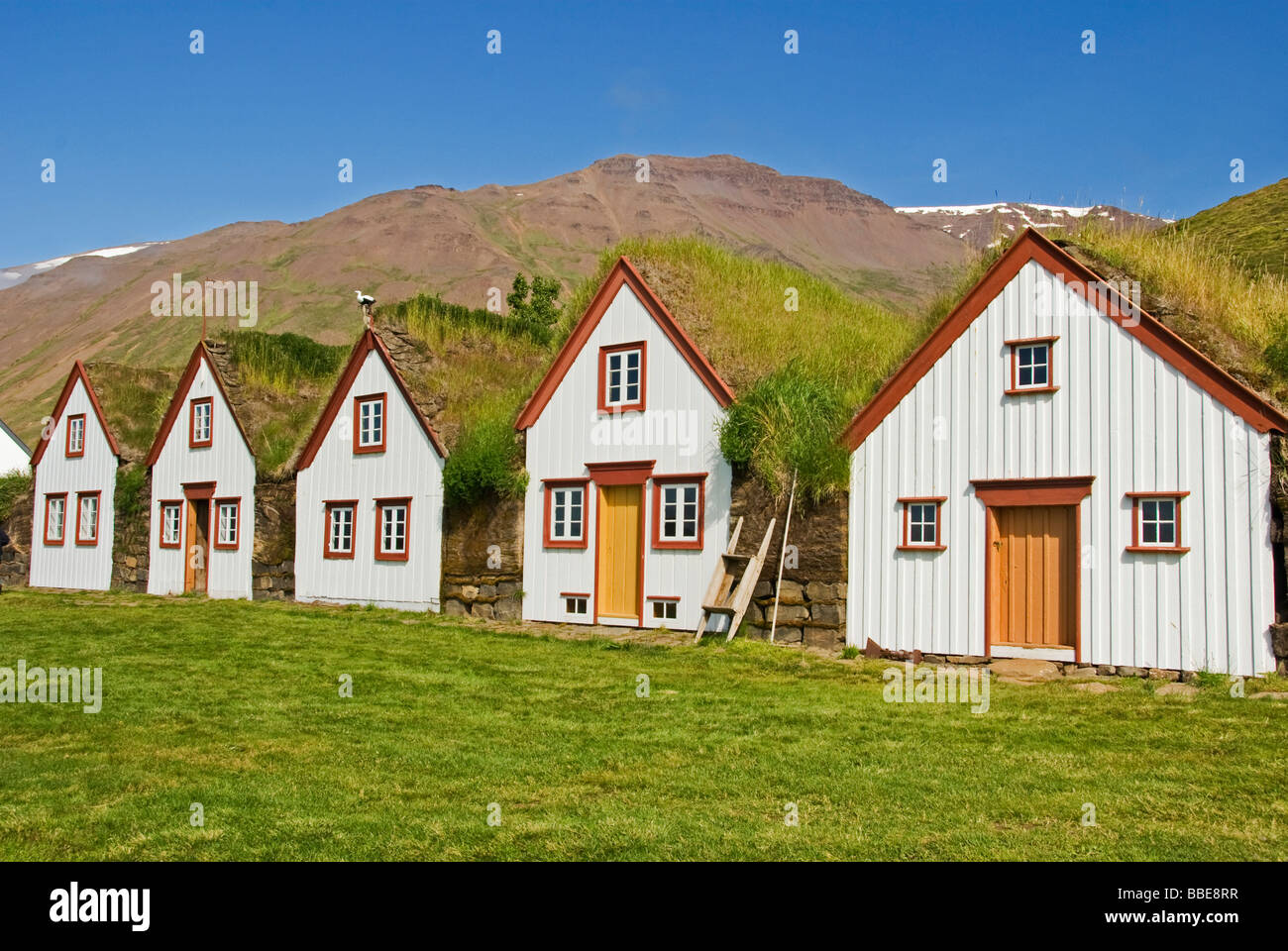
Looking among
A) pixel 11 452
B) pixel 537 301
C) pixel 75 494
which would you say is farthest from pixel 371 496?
pixel 11 452

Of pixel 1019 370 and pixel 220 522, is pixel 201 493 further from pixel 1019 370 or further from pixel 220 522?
pixel 1019 370

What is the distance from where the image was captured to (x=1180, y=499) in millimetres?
15375

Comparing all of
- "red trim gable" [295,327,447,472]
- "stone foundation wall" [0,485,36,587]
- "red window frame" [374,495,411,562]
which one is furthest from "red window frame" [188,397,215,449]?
"stone foundation wall" [0,485,36,587]

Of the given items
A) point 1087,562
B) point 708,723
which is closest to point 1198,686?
point 1087,562

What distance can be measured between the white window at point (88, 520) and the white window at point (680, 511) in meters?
23.9

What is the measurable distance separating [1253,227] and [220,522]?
93.5 ft

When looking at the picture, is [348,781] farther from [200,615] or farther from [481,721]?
[200,615]

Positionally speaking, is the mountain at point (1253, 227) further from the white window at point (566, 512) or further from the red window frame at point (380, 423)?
the red window frame at point (380, 423)

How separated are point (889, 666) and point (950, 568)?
1.95 meters

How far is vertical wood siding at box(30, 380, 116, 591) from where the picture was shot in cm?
3588

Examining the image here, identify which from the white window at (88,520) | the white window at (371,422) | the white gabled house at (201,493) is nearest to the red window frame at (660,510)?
the white window at (371,422)

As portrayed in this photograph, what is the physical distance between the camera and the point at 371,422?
27.6 m
